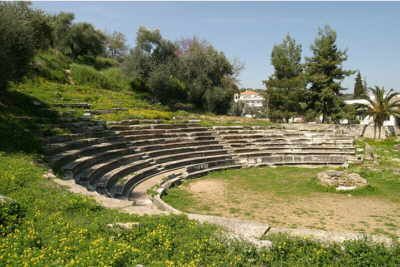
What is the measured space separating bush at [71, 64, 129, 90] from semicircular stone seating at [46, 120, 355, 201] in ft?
35.7

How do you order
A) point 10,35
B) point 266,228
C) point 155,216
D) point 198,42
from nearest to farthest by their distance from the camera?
point 266,228
point 155,216
point 10,35
point 198,42

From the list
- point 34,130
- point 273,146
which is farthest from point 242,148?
point 34,130

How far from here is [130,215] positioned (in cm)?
544

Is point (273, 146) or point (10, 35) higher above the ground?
point (10, 35)

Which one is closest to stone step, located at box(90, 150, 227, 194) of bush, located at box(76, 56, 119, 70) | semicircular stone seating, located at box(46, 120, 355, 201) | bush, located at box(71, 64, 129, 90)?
semicircular stone seating, located at box(46, 120, 355, 201)

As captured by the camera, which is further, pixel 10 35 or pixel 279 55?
pixel 279 55

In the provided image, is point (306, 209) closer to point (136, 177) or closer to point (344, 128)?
point (136, 177)

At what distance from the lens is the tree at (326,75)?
30377 mm

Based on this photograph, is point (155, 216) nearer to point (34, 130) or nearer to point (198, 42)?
point (34, 130)

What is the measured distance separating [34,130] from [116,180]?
3319 mm

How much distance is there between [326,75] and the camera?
3098 centimetres

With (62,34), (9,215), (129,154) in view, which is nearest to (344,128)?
(129,154)

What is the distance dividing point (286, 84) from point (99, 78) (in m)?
18.1

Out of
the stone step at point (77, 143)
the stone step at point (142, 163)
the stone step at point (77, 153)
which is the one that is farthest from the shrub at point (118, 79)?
the stone step at point (77, 153)
